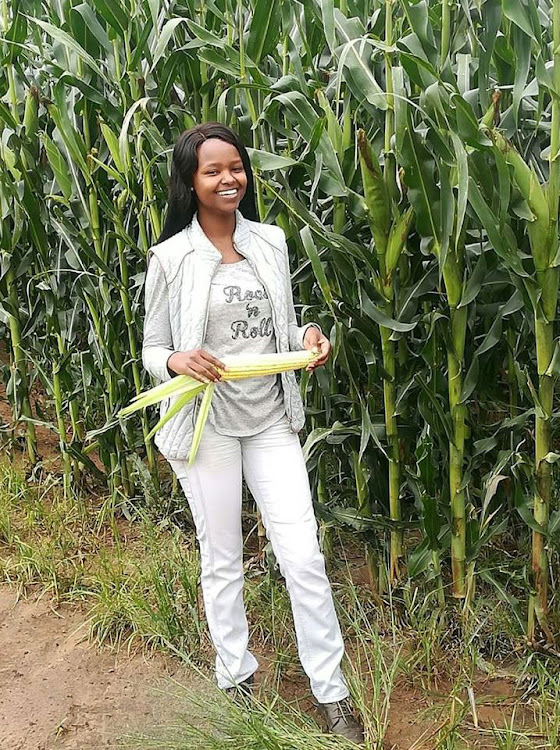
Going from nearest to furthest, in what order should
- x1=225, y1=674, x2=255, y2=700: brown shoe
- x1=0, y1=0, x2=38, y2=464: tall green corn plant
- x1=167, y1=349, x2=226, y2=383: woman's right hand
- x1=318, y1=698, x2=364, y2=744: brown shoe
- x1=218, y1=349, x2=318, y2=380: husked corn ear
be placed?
1. x1=167, y1=349, x2=226, y2=383: woman's right hand
2. x1=218, y1=349, x2=318, y2=380: husked corn ear
3. x1=318, y1=698, x2=364, y2=744: brown shoe
4. x1=225, y1=674, x2=255, y2=700: brown shoe
5. x1=0, y1=0, x2=38, y2=464: tall green corn plant

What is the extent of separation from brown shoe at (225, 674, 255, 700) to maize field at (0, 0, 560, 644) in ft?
2.23

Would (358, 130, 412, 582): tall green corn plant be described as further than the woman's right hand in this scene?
Yes

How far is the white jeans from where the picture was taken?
2.54m

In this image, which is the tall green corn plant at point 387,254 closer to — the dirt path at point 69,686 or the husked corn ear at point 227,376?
the husked corn ear at point 227,376

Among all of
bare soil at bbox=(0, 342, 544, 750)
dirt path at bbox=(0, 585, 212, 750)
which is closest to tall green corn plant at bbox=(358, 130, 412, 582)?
bare soil at bbox=(0, 342, 544, 750)

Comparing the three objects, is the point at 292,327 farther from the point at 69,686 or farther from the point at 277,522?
the point at 69,686

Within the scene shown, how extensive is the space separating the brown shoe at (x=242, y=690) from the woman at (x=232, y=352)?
259mm

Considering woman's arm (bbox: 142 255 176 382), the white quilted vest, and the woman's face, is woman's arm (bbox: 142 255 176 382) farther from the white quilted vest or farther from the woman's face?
the woman's face

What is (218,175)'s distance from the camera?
2.41m

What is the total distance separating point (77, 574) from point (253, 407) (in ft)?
5.33

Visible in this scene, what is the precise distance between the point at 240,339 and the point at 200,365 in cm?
30

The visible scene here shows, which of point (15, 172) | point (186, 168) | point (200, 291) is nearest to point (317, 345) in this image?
point (200, 291)

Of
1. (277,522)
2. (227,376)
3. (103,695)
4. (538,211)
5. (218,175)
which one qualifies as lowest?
(103,695)

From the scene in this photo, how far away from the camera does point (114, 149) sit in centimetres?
349
